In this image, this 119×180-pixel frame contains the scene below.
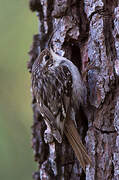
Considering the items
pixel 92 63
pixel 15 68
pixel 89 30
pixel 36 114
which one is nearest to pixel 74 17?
pixel 89 30

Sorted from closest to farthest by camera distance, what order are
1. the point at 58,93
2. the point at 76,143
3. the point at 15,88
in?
1. the point at 76,143
2. the point at 58,93
3. the point at 15,88

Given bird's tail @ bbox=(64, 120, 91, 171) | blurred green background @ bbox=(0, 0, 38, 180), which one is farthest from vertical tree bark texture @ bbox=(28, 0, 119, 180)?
blurred green background @ bbox=(0, 0, 38, 180)

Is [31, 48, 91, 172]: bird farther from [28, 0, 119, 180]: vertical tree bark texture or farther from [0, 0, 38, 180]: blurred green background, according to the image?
[0, 0, 38, 180]: blurred green background

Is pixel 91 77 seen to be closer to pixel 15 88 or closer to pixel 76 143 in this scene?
pixel 76 143

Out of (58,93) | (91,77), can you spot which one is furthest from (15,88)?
(91,77)

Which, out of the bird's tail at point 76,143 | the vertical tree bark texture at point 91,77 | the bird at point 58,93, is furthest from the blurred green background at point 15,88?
the bird's tail at point 76,143

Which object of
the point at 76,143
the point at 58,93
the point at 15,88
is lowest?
the point at 76,143

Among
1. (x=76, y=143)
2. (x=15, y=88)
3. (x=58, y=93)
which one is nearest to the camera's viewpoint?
(x=76, y=143)
